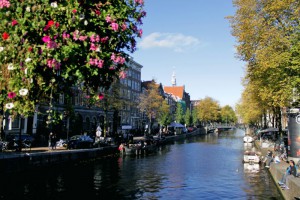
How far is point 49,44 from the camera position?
7.09m

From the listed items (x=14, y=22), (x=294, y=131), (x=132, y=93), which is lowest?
(x=294, y=131)

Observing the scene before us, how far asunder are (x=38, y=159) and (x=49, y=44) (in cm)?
2546

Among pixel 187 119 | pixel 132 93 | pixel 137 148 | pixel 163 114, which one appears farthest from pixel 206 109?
pixel 137 148

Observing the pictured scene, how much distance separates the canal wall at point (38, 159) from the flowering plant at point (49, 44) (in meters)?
20.5

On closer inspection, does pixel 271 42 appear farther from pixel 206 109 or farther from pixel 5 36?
pixel 206 109

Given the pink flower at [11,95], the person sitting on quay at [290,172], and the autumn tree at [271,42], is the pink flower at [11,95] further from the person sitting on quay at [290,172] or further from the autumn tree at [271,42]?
the autumn tree at [271,42]

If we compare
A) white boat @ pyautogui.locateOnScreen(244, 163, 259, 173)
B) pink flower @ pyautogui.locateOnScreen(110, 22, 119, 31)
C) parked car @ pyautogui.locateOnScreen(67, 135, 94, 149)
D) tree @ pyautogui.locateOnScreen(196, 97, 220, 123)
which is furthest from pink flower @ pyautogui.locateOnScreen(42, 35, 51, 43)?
tree @ pyautogui.locateOnScreen(196, 97, 220, 123)

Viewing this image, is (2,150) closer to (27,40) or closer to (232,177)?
(232,177)

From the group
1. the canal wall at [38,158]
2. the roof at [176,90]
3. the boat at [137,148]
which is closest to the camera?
the canal wall at [38,158]

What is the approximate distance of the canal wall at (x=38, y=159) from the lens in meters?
26.3

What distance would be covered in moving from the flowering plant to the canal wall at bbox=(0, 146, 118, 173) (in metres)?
20.5

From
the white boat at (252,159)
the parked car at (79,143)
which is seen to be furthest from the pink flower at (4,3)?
the parked car at (79,143)

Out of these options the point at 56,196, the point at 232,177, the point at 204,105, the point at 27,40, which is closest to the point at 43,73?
the point at 27,40

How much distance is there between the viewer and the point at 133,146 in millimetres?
49062
